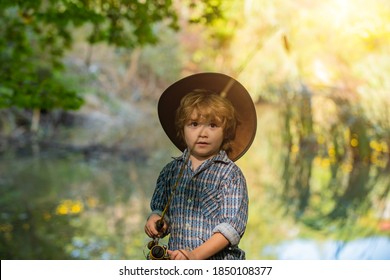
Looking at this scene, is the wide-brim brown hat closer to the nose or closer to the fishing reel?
the nose

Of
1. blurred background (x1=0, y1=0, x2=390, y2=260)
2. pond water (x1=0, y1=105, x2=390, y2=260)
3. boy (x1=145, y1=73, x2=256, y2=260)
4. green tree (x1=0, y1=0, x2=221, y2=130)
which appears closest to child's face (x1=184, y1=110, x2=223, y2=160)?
boy (x1=145, y1=73, x2=256, y2=260)

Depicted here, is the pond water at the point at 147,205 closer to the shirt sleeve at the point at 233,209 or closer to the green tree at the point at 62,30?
the green tree at the point at 62,30

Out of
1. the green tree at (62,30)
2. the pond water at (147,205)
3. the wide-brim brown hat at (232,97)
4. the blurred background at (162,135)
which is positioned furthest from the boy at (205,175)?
the pond water at (147,205)

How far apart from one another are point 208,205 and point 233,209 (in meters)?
0.05

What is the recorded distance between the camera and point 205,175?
1.08m

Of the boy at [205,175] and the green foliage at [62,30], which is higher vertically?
the green foliage at [62,30]

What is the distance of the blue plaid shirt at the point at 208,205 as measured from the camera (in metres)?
1.04

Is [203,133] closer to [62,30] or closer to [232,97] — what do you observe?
[232,97]

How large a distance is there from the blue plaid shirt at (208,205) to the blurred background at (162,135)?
3.33 ft

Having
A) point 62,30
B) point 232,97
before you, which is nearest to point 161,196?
point 232,97

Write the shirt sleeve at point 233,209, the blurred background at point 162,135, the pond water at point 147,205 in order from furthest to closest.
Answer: the pond water at point 147,205, the blurred background at point 162,135, the shirt sleeve at point 233,209

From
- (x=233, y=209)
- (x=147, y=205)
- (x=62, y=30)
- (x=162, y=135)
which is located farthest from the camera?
(x=162, y=135)

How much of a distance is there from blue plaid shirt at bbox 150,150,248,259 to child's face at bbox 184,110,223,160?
17 millimetres

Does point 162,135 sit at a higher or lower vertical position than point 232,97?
higher
